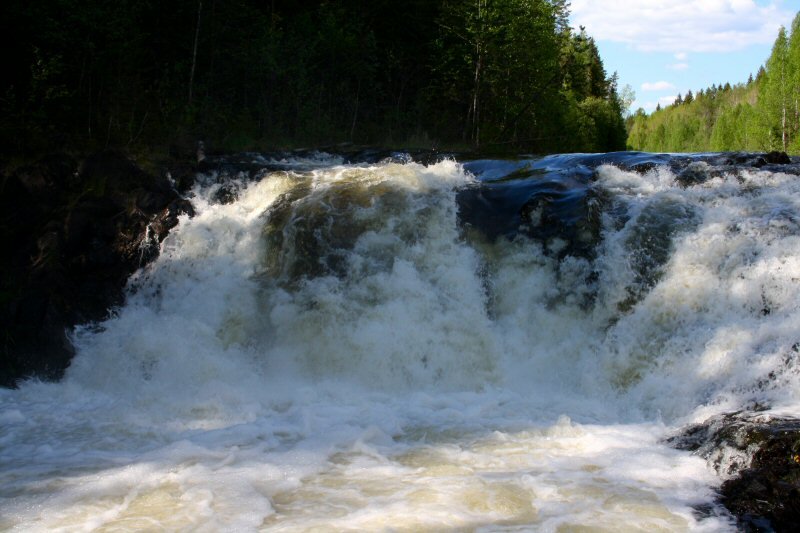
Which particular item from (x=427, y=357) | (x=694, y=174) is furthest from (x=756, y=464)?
(x=694, y=174)

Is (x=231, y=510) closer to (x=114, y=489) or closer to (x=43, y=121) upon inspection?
(x=114, y=489)

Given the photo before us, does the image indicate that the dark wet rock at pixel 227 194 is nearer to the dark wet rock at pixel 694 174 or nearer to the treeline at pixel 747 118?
the dark wet rock at pixel 694 174

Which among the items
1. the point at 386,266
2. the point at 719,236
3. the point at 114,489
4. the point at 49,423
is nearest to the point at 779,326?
the point at 719,236

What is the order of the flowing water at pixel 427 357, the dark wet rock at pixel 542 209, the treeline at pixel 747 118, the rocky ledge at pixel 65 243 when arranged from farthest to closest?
the treeline at pixel 747 118
the dark wet rock at pixel 542 209
the rocky ledge at pixel 65 243
the flowing water at pixel 427 357

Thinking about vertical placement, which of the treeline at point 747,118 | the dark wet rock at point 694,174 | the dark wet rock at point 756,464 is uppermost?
the treeline at point 747,118

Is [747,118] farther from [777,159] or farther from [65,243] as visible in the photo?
[65,243]

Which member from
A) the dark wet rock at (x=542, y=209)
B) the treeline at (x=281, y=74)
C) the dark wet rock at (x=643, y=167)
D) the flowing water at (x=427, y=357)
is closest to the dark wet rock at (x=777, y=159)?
the flowing water at (x=427, y=357)

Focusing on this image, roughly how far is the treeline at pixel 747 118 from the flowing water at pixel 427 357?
1295 inches

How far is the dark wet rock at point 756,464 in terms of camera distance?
14.7 ft

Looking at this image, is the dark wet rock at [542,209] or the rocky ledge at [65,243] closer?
the rocky ledge at [65,243]

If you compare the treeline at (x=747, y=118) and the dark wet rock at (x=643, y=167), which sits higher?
the treeline at (x=747, y=118)

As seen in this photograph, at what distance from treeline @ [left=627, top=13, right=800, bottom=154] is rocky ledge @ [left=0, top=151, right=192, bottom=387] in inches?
1414

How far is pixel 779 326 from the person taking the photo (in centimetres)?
700

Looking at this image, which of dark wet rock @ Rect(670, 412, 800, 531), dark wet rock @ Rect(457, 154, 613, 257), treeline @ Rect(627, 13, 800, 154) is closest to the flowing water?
dark wet rock @ Rect(457, 154, 613, 257)
